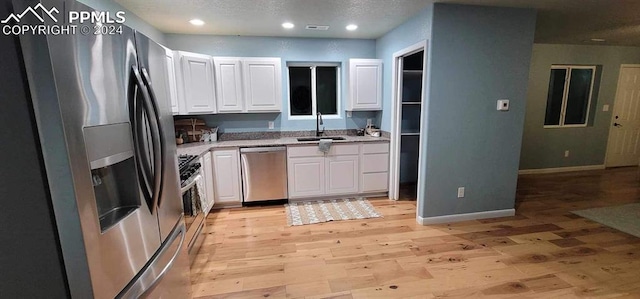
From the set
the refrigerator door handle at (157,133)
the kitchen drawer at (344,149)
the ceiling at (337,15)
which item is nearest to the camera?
the refrigerator door handle at (157,133)

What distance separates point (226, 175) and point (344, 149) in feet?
5.42

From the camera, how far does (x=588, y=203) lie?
3.62 metres

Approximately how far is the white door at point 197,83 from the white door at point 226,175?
0.67 metres

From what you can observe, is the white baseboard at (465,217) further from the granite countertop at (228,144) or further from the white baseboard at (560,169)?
A: the white baseboard at (560,169)

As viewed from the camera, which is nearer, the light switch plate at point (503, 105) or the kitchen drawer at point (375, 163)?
the light switch plate at point (503, 105)

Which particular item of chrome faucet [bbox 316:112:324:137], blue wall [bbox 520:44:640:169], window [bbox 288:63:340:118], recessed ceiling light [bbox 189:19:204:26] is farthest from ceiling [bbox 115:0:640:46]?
chrome faucet [bbox 316:112:324:137]

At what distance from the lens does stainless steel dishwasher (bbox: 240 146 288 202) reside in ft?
11.7

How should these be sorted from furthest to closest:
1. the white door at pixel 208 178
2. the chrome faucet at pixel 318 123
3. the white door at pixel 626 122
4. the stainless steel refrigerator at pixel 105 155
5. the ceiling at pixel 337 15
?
the white door at pixel 626 122 < the chrome faucet at pixel 318 123 < the white door at pixel 208 178 < the ceiling at pixel 337 15 < the stainless steel refrigerator at pixel 105 155

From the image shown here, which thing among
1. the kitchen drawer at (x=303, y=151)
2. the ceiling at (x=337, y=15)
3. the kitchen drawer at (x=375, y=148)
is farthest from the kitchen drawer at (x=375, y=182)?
the ceiling at (x=337, y=15)

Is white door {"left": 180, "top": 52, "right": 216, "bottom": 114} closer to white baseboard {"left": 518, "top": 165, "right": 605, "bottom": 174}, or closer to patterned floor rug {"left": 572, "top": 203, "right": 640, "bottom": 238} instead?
patterned floor rug {"left": 572, "top": 203, "right": 640, "bottom": 238}

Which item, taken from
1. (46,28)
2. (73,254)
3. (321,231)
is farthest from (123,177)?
(321,231)

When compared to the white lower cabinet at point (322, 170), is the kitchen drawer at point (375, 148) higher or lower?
higher

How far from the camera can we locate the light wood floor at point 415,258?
203 cm

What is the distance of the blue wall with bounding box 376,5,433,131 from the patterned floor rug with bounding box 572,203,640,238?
2.65m
